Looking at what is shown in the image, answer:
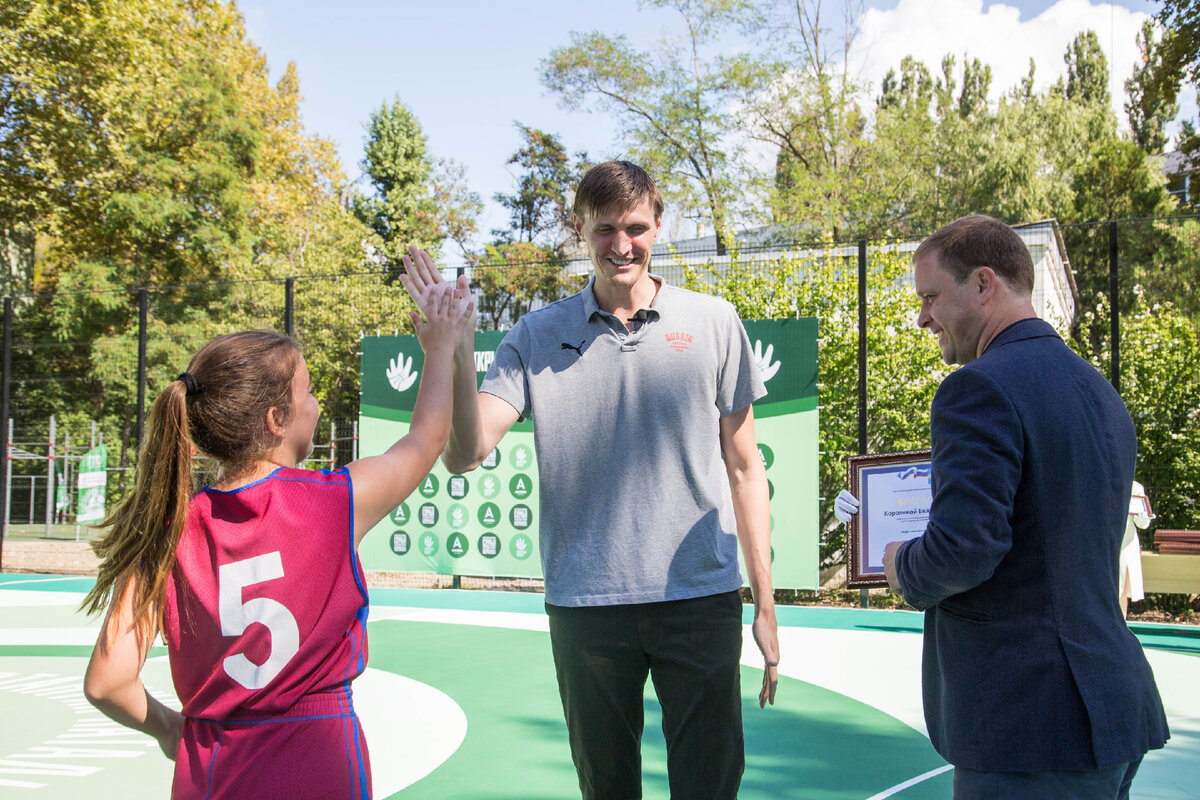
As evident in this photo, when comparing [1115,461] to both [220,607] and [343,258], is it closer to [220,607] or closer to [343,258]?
[220,607]

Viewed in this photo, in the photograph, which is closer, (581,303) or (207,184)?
(581,303)

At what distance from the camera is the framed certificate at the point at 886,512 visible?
10.6 feet

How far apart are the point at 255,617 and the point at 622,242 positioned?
1344 mm

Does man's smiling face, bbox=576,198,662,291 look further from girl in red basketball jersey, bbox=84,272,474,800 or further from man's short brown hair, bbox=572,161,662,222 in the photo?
girl in red basketball jersey, bbox=84,272,474,800

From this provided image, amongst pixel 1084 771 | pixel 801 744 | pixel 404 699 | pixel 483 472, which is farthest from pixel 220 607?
pixel 483 472

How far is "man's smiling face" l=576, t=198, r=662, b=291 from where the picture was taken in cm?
245

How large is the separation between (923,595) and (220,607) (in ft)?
4.19

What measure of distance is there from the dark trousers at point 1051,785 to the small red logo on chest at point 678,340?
1.24 m

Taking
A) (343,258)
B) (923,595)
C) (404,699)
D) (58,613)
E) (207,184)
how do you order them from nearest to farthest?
(923,595) → (404,699) → (58,613) → (207,184) → (343,258)

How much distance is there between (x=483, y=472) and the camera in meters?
9.73

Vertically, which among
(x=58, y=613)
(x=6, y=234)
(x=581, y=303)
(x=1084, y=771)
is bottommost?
(x=58, y=613)

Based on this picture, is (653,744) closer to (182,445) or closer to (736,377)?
(736,377)

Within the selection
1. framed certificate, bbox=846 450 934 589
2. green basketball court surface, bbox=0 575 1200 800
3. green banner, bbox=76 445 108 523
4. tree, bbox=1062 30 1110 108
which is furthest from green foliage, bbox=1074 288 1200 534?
tree, bbox=1062 30 1110 108

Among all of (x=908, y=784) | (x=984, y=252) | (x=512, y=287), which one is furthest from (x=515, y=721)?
(x=512, y=287)
